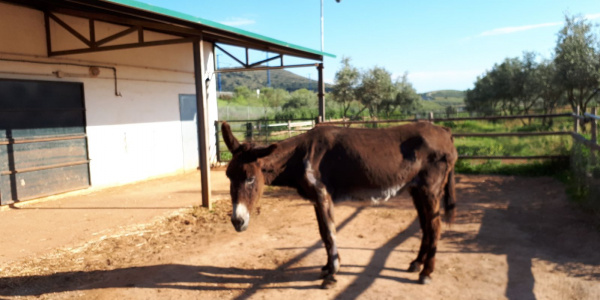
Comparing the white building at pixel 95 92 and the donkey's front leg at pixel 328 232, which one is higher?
the white building at pixel 95 92

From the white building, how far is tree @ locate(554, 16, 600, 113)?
13.4 meters

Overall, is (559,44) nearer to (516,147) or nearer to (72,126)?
(516,147)

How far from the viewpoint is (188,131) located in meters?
11.7

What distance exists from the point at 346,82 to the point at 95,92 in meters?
21.2

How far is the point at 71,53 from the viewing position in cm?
775

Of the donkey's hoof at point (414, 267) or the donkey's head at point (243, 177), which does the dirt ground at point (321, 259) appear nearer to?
the donkey's hoof at point (414, 267)

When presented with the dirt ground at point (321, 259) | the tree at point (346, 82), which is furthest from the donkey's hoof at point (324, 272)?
the tree at point (346, 82)

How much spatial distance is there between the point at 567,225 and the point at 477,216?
1199 millimetres

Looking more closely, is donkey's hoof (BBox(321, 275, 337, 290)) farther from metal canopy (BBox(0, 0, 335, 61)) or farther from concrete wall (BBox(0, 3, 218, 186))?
concrete wall (BBox(0, 3, 218, 186))

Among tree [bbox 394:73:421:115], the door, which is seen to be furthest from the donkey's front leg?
tree [bbox 394:73:421:115]

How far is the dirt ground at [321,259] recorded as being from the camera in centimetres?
367

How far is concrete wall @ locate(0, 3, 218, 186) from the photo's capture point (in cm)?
752

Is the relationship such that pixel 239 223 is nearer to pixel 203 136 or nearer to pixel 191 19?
pixel 203 136

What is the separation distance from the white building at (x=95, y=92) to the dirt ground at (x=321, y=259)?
6.55 ft
